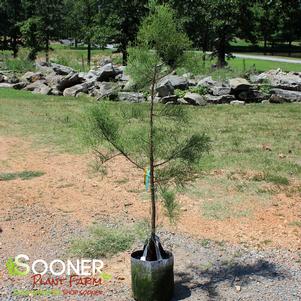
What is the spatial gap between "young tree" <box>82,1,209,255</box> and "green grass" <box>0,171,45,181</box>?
13.1ft

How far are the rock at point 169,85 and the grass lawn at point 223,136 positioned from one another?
3.89 ft

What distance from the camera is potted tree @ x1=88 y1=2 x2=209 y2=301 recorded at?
465 centimetres

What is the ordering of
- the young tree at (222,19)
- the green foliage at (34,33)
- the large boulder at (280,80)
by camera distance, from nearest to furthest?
1. the large boulder at (280,80)
2. the young tree at (222,19)
3. the green foliage at (34,33)

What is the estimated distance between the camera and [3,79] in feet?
75.3

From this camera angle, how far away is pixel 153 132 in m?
4.88

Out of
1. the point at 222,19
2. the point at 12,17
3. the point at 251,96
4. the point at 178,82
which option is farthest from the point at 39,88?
the point at 12,17

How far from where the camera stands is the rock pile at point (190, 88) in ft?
55.2

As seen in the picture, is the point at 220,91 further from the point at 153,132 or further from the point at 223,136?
the point at 153,132

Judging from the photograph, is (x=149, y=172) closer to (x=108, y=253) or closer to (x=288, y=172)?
(x=108, y=253)

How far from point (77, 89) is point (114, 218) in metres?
13.0

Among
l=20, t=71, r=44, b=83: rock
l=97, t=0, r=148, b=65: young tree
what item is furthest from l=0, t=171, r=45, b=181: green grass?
l=97, t=0, r=148, b=65: young tree

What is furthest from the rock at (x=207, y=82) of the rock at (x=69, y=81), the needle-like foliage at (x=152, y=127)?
the needle-like foliage at (x=152, y=127)

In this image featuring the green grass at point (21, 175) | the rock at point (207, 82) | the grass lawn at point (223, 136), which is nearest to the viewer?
the grass lawn at point (223, 136)

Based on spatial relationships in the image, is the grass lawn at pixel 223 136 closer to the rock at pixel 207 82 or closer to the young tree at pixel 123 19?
the rock at pixel 207 82
